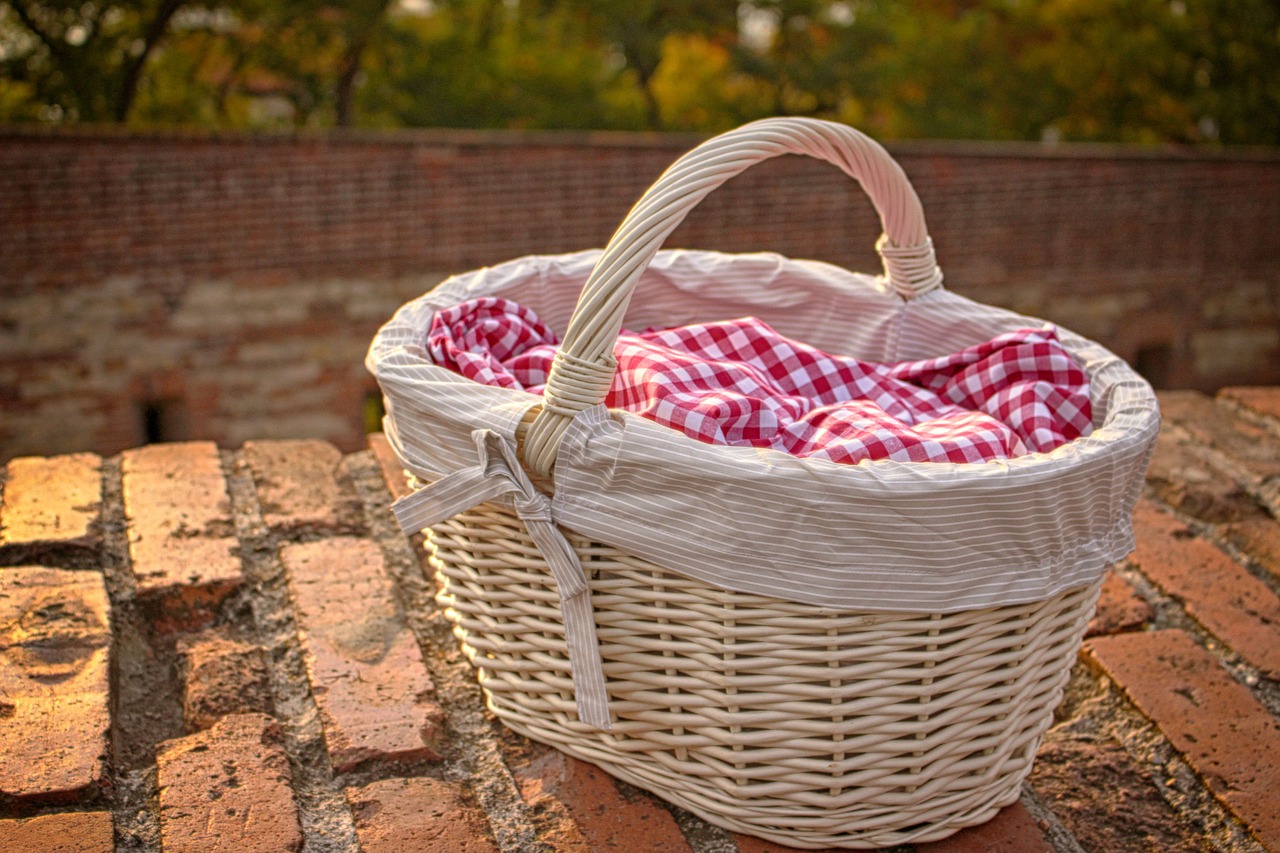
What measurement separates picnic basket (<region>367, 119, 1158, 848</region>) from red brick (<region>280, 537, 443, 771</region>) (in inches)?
5.8

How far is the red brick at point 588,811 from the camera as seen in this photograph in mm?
1291

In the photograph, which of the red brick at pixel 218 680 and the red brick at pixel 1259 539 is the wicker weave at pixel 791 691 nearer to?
the red brick at pixel 218 680

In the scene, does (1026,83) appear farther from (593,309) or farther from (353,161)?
(593,309)

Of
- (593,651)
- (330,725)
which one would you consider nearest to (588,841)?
(593,651)

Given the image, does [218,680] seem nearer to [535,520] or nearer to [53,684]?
[53,684]

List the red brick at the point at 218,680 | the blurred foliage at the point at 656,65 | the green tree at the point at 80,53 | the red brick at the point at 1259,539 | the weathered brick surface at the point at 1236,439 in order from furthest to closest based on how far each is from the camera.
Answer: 1. the blurred foliage at the point at 656,65
2. the green tree at the point at 80,53
3. the weathered brick surface at the point at 1236,439
4. the red brick at the point at 1259,539
5. the red brick at the point at 218,680

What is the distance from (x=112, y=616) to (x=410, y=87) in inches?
376

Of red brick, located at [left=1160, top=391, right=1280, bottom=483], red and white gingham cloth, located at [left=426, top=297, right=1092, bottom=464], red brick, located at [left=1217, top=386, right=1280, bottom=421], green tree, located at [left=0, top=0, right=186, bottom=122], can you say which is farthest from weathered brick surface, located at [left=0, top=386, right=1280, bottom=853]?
green tree, located at [left=0, top=0, right=186, bottom=122]

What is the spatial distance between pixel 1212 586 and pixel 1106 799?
571 mm

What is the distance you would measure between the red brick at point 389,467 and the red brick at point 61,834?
2.61 ft

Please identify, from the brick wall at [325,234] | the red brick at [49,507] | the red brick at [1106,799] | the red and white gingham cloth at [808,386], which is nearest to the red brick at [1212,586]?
the red brick at [1106,799]

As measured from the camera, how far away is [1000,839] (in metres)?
1.34

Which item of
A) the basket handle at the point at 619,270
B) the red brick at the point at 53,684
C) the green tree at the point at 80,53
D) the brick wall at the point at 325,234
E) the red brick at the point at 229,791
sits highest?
the basket handle at the point at 619,270

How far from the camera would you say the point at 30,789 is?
1269mm
